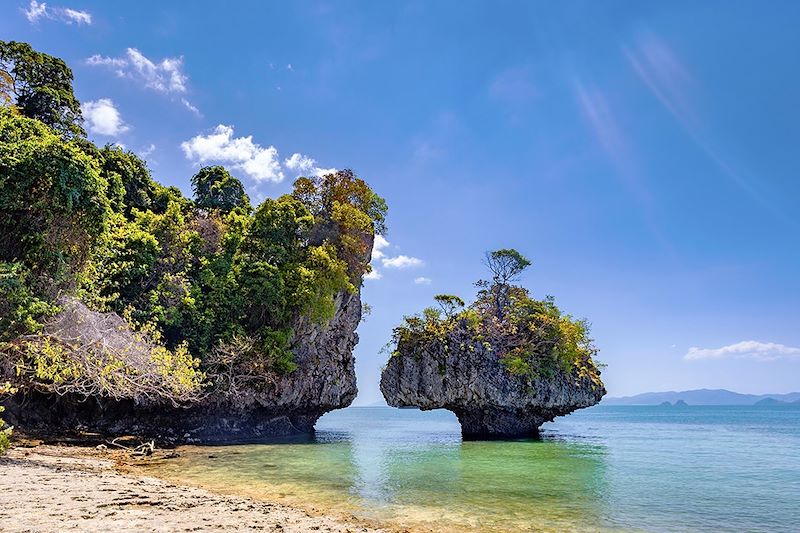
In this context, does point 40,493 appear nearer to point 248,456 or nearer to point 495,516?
point 495,516

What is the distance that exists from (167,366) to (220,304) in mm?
8592

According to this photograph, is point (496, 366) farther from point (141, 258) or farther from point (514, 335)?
point (141, 258)

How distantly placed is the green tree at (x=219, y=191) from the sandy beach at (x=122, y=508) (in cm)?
2727

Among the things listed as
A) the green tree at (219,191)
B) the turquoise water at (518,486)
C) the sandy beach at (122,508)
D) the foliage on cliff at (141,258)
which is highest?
the green tree at (219,191)

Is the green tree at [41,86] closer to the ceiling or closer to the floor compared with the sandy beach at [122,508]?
closer to the ceiling

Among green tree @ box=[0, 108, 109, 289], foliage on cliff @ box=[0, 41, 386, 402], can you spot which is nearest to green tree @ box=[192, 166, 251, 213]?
foliage on cliff @ box=[0, 41, 386, 402]

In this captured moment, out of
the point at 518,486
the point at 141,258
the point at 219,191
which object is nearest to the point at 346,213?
the point at 141,258

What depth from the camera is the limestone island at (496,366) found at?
2895cm

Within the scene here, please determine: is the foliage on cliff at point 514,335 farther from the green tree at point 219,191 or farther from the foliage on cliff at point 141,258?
the green tree at point 219,191

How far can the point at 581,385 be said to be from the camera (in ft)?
99.7

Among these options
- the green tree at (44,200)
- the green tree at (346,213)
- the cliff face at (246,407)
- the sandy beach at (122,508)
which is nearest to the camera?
the sandy beach at (122,508)

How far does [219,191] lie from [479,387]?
24.8 m

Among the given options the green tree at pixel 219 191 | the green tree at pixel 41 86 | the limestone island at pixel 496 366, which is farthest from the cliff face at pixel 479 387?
the green tree at pixel 41 86

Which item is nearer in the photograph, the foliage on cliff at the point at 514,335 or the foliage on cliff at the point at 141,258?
the foliage on cliff at the point at 141,258
